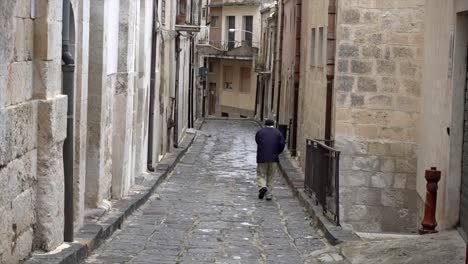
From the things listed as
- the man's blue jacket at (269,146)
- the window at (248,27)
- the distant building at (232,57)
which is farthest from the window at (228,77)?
the man's blue jacket at (269,146)

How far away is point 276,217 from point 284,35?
19436mm

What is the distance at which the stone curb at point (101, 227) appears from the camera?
8.78m

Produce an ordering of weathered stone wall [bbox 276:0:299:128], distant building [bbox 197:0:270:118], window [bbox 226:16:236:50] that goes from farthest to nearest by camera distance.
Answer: window [bbox 226:16:236:50], distant building [bbox 197:0:270:118], weathered stone wall [bbox 276:0:299:128]

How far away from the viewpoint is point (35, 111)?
853 cm

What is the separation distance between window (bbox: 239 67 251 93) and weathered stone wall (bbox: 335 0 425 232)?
47.5 meters

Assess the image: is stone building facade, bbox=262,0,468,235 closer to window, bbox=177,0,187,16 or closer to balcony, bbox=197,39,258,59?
window, bbox=177,0,187,16

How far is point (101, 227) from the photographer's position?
11.3 metres

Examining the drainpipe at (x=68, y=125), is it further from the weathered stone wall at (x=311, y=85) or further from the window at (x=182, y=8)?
the window at (x=182, y=8)

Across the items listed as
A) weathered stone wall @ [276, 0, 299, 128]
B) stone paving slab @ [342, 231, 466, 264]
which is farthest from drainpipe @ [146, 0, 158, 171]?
stone paving slab @ [342, 231, 466, 264]

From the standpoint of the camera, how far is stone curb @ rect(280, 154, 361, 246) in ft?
39.0

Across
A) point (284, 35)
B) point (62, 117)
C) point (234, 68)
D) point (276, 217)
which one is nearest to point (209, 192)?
point (276, 217)

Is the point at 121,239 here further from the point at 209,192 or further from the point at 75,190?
the point at 209,192

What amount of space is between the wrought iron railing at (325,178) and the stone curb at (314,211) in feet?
0.40

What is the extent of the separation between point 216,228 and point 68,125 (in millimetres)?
4427
